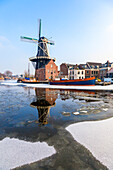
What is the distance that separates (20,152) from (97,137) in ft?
8.17

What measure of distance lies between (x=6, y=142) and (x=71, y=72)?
47562mm

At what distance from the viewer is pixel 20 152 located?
2.53 m

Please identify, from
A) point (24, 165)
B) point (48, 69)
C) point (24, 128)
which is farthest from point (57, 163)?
point (48, 69)

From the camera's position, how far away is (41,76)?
44469 mm

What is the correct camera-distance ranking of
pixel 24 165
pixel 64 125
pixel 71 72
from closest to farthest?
pixel 24 165 → pixel 64 125 → pixel 71 72

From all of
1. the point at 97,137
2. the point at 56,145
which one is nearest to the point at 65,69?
the point at 97,137

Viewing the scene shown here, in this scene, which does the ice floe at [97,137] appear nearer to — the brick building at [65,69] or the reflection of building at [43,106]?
the reflection of building at [43,106]

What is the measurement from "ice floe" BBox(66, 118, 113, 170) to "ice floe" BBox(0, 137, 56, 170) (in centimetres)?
111

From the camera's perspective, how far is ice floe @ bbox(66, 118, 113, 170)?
93.7 inches

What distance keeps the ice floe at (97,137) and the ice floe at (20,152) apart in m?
1.11

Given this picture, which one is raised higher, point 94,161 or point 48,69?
point 48,69

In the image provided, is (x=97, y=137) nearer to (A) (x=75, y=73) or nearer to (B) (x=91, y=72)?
(A) (x=75, y=73)

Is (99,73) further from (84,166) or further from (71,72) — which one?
(84,166)

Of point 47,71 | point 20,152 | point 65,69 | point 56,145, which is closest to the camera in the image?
point 20,152
